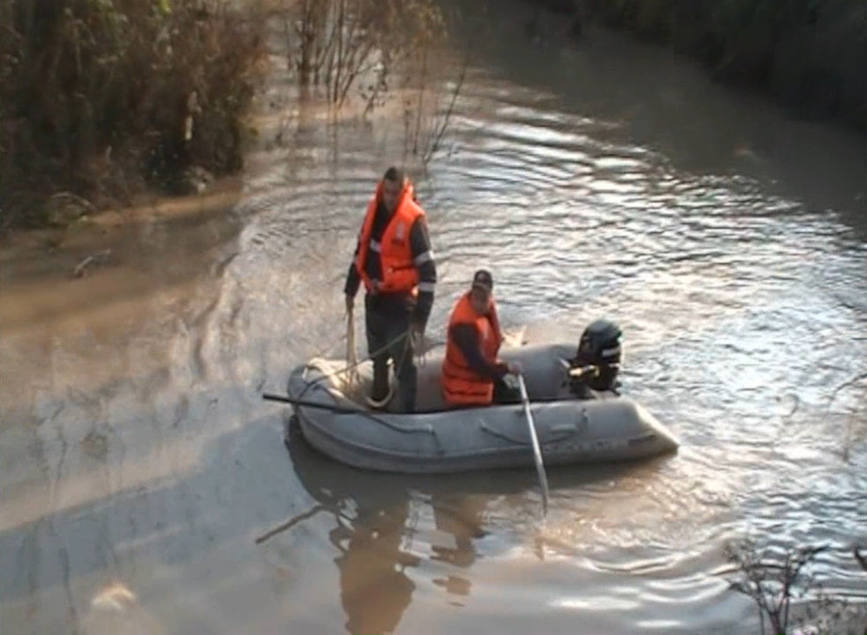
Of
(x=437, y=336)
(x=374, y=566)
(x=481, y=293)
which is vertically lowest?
(x=374, y=566)

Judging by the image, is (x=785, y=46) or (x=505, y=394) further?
(x=785, y=46)

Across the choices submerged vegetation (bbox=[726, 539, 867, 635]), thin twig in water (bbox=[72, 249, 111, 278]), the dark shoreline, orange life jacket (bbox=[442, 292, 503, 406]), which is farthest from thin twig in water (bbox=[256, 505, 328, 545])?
the dark shoreline

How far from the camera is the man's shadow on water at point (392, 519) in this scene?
747cm

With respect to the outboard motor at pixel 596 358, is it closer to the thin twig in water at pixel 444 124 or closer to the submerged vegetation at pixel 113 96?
the submerged vegetation at pixel 113 96

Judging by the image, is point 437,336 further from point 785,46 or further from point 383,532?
point 785,46

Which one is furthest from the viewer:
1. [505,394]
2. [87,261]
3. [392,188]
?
[87,261]

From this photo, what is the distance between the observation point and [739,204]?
48.7 feet

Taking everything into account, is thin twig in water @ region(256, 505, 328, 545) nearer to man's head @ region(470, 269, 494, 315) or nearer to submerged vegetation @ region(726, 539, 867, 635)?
man's head @ region(470, 269, 494, 315)

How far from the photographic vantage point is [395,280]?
27.9 feet

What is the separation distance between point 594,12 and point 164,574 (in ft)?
59.1

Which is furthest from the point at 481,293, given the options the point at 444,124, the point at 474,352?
the point at 444,124

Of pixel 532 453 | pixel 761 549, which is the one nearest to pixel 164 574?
pixel 532 453

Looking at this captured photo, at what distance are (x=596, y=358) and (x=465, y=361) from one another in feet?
3.46

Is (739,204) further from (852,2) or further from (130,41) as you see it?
(130,41)
